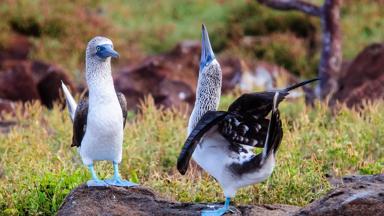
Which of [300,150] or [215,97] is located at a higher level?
[215,97]

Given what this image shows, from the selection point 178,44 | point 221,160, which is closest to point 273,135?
point 221,160

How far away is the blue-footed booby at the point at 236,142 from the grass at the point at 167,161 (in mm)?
760

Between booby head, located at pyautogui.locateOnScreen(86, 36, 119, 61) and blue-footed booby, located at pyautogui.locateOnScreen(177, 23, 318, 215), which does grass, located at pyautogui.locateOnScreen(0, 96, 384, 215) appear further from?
booby head, located at pyautogui.locateOnScreen(86, 36, 119, 61)

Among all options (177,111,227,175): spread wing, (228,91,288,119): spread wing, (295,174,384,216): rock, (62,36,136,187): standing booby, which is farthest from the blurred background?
(295,174,384,216): rock

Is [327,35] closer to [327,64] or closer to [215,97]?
[327,64]

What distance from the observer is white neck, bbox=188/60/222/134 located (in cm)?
586

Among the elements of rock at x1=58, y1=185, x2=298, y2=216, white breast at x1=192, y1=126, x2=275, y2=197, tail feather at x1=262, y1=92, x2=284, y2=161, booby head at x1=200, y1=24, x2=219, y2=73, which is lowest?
rock at x1=58, y1=185, x2=298, y2=216

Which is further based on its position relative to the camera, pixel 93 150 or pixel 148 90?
pixel 148 90

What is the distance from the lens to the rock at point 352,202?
5062mm

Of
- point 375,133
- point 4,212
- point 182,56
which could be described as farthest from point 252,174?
point 182,56

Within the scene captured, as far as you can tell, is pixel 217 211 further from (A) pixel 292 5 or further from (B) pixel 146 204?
(A) pixel 292 5

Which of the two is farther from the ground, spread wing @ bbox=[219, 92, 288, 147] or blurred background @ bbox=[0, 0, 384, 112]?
blurred background @ bbox=[0, 0, 384, 112]

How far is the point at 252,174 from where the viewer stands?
5.47 metres

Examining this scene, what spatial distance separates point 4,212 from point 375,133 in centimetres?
375
